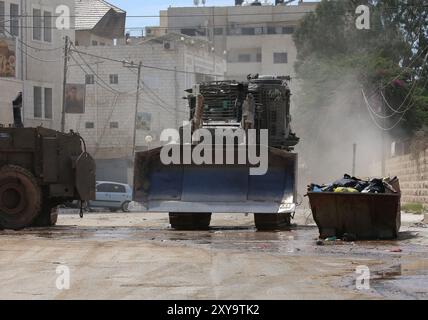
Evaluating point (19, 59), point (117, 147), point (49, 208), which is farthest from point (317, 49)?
point (49, 208)

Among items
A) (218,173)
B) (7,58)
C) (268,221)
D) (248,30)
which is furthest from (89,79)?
(268,221)

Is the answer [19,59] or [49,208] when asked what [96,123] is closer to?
[19,59]

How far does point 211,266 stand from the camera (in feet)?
38.4

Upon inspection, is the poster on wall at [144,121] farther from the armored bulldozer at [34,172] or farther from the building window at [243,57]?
the armored bulldozer at [34,172]

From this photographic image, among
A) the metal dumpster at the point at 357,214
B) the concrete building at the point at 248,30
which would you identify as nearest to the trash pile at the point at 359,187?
the metal dumpster at the point at 357,214

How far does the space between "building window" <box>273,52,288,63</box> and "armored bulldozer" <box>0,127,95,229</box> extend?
65610 mm

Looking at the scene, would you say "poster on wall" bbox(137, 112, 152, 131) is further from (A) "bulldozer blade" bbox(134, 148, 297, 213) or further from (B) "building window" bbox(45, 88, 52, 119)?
(A) "bulldozer blade" bbox(134, 148, 297, 213)

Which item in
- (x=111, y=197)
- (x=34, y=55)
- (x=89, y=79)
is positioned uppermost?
(x=34, y=55)

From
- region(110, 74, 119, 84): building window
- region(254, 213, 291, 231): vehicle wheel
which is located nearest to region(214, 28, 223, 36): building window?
region(110, 74, 119, 84): building window

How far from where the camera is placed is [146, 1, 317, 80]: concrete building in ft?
276

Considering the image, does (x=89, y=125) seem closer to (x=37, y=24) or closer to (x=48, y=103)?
(x=48, y=103)

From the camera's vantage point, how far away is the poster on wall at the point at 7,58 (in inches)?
1640

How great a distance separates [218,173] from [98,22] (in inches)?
Result: 1854

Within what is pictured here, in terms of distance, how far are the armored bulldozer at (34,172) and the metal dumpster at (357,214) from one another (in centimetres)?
619
